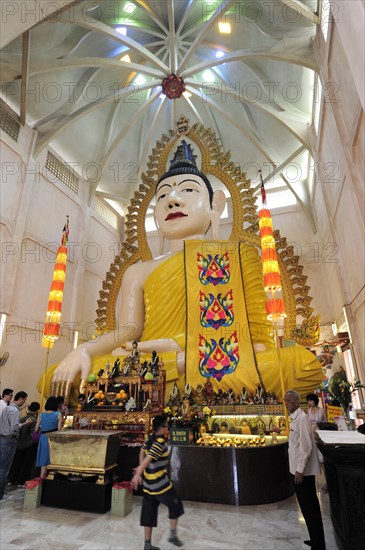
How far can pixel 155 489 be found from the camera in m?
2.00

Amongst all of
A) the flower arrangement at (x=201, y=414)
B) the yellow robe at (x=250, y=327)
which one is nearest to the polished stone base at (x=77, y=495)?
the flower arrangement at (x=201, y=414)

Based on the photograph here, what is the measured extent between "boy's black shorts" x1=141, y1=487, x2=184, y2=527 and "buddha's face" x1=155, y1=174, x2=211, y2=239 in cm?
483

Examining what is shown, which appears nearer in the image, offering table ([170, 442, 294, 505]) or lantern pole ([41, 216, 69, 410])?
offering table ([170, 442, 294, 505])

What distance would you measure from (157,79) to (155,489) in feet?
35.7

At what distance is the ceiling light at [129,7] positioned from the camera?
956 centimetres

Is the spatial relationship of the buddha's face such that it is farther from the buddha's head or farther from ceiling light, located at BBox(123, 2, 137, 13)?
ceiling light, located at BBox(123, 2, 137, 13)

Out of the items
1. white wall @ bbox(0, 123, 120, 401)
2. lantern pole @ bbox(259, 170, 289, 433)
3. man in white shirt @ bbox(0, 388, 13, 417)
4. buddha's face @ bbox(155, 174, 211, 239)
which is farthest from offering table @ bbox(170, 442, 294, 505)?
white wall @ bbox(0, 123, 120, 401)

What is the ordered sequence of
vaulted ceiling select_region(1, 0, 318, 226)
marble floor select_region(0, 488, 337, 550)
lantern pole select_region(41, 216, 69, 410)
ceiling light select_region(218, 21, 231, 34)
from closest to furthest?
marble floor select_region(0, 488, 337, 550) → lantern pole select_region(41, 216, 69, 410) → vaulted ceiling select_region(1, 0, 318, 226) → ceiling light select_region(218, 21, 231, 34)

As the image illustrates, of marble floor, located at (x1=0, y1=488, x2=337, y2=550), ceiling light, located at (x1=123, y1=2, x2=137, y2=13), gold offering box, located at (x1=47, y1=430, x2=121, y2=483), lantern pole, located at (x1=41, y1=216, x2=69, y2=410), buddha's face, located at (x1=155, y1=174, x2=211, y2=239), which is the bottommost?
marble floor, located at (x1=0, y1=488, x2=337, y2=550)

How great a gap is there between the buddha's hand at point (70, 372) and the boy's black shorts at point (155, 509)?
2.77m

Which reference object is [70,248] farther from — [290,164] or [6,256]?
[290,164]

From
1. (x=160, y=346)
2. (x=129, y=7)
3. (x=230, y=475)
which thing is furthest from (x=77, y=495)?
(x=129, y=7)

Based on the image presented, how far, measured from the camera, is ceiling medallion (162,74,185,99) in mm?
9789

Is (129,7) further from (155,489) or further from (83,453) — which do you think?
Answer: (155,489)
